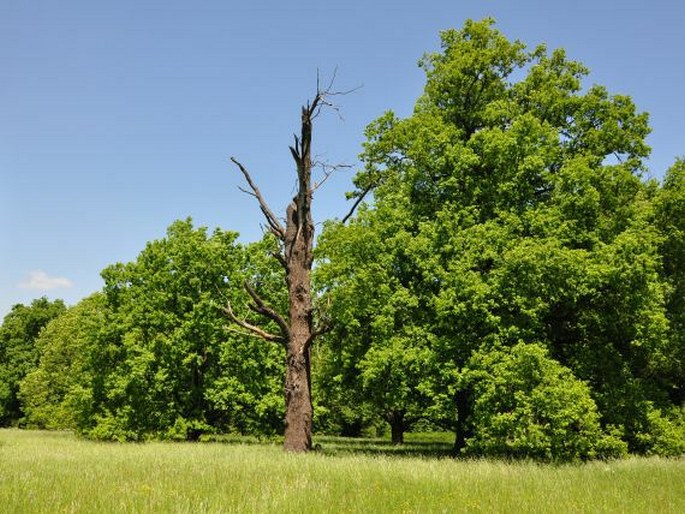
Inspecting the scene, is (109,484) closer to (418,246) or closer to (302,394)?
(302,394)

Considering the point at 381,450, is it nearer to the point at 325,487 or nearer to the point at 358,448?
the point at 358,448

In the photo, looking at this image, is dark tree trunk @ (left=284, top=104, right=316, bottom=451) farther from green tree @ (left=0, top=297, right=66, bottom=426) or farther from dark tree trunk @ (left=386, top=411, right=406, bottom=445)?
green tree @ (left=0, top=297, right=66, bottom=426)

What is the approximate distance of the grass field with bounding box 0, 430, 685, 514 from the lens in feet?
25.6

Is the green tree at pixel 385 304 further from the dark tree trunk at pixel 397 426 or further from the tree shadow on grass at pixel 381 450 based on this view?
the dark tree trunk at pixel 397 426

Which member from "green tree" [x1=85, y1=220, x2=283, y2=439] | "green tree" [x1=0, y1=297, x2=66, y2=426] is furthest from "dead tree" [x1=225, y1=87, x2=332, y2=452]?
"green tree" [x1=0, y1=297, x2=66, y2=426]

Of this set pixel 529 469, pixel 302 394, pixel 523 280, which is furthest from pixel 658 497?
pixel 302 394

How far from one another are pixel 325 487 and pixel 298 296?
9.77m

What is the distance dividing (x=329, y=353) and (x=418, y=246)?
9.23 metres

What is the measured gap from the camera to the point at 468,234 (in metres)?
19.8

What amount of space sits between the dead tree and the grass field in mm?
4631

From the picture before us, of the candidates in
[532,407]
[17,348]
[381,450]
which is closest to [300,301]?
[532,407]

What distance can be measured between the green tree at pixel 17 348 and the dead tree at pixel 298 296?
52.8 meters

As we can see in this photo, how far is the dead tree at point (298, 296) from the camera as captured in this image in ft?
60.0

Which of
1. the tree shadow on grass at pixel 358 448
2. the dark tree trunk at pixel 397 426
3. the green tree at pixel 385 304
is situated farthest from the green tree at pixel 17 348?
the green tree at pixel 385 304
